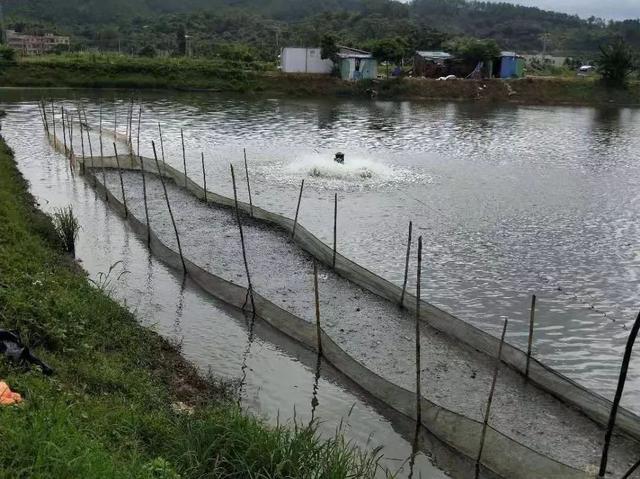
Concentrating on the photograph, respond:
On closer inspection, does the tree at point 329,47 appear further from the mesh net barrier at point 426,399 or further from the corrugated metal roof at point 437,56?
the mesh net barrier at point 426,399

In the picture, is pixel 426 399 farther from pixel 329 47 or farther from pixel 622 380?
pixel 329 47

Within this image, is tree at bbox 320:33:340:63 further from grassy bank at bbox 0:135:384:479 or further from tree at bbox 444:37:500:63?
grassy bank at bbox 0:135:384:479

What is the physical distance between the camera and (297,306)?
10.5m

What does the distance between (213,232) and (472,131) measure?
22546 millimetres

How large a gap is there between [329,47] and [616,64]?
24.8 meters

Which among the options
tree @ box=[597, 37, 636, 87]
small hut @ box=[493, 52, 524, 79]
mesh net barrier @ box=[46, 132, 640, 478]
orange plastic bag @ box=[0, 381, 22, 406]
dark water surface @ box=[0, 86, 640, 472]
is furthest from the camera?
small hut @ box=[493, 52, 524, 79]

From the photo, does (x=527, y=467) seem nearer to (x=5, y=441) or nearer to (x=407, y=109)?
(x=5, y=441)

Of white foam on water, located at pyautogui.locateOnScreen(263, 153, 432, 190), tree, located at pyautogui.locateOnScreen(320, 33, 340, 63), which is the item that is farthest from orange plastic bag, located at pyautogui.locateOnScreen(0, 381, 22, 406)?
tree, located at pyautogui.locateOnScreen(320, 33, 340, 63)

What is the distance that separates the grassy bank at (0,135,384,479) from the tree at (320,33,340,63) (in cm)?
4519

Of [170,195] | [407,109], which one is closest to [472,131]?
[407,109]

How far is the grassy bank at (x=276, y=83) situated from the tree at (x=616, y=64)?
1.19m

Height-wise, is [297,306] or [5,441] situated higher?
[5,441]

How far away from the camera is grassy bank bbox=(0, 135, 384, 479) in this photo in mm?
4380

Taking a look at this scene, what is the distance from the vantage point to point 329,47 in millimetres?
51531
